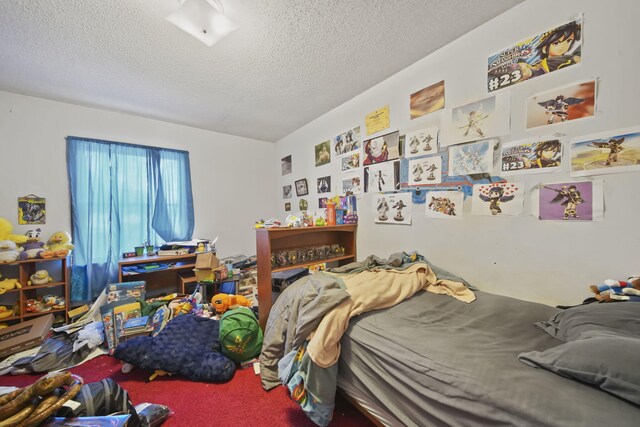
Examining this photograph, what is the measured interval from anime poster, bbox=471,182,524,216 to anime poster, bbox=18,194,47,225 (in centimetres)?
Result: 417

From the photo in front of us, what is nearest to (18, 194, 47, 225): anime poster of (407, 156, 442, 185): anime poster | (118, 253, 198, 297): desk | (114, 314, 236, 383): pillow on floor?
(118, 253, 198, 297): desk

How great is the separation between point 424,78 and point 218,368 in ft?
8.97

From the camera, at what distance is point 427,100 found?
6.04ft

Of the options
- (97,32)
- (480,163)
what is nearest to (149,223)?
(97,32)

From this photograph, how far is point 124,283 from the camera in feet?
8.00

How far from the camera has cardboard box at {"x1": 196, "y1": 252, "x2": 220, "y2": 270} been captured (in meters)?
2.62

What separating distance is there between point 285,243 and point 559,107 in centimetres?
211

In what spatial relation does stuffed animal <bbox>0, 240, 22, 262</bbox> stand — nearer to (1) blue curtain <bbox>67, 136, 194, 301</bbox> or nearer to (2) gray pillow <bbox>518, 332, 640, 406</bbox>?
(1) blue curtain <bbox>67, 136, 194, 301</bbox>

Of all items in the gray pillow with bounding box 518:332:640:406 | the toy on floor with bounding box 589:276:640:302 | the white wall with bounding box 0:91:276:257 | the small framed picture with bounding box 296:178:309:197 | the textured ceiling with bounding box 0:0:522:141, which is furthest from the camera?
the small framed picture with bounding box 296:178:309:197

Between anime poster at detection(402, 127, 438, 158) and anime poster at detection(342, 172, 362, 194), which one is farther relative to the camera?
anime poster at detection(342, 172, 362, 194)

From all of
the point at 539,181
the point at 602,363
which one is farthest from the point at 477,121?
the point at 602,363

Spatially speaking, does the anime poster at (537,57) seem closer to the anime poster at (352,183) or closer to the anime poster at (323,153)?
the anime poster at (352,183)

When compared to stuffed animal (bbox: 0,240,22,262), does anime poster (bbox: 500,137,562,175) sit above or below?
above

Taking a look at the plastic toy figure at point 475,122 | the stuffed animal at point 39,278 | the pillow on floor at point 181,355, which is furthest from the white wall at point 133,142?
the plastic toy figure at point 475,122
